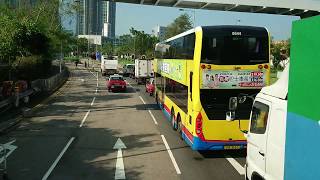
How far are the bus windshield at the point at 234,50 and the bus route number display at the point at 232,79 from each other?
1.07ft

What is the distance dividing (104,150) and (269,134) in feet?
30.3

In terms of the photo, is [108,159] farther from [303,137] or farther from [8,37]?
[8,37]

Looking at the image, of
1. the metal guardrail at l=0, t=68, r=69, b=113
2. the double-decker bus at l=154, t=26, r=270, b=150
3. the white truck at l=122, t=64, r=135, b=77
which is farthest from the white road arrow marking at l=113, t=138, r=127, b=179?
the white truck at l=122, t=64, r=135, b=77

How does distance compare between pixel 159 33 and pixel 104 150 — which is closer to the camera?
pixel 104 150

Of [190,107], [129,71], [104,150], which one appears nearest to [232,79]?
[190,107]

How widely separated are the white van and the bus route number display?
497cm

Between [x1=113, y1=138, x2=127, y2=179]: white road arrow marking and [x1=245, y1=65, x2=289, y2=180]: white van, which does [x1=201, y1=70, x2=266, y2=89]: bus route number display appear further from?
[x1=245, y1=65, x2=289, y2=180]: white van

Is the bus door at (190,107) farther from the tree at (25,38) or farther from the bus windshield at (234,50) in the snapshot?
the tree at (25,38)

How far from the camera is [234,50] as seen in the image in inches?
546

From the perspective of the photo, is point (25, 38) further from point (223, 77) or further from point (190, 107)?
point (223, 77)

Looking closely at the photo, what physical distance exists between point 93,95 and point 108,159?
74.5 feet

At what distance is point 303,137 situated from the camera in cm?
567

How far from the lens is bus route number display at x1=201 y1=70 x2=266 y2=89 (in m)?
13.7

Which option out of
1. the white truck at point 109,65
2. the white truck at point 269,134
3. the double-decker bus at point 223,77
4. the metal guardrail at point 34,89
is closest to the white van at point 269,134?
the white truck at point 269,134
